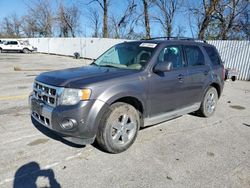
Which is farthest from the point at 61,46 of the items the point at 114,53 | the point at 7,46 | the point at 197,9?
the point at 114,53

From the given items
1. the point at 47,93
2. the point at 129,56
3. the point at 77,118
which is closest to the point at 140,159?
the point at 77,118

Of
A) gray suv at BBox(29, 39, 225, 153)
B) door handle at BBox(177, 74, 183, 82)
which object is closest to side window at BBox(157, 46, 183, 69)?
gray suv at BBox(29, 39, 225, 153)

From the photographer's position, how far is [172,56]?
4457 mm

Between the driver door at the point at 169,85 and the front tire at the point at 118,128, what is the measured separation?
44 cm

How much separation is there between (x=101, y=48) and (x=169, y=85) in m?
20.1

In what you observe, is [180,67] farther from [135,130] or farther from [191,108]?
[135,130]

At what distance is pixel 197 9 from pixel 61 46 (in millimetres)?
18192

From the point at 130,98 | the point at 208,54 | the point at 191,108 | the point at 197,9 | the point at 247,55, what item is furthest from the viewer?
the point at 197,9

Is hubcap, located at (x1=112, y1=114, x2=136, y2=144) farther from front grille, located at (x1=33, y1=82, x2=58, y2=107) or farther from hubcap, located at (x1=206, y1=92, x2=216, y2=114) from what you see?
hubcap, located at (x1=206, y1=92, x2=216, y2=114)

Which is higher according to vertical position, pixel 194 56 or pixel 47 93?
pixel 194 56

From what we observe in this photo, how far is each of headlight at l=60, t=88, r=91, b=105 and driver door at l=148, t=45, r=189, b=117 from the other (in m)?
1.22

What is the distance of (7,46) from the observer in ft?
104

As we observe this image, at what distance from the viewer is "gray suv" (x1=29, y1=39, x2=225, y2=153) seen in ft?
10.5

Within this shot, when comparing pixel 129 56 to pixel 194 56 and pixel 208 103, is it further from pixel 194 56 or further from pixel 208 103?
pixel 208 103
